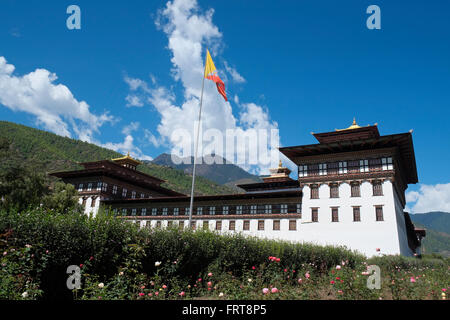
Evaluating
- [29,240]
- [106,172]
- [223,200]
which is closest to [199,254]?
[29,240]

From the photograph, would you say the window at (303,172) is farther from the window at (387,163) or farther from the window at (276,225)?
the window at (387,163)

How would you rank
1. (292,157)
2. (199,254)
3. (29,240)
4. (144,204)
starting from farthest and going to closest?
1. (144,204)
2. (292,157)
3. (199,254)
4. (29,240)

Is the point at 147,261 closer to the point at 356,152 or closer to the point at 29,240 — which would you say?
the point at 29,240

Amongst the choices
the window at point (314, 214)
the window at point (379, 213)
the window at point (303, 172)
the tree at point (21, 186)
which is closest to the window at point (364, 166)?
the window at point (379, 213)

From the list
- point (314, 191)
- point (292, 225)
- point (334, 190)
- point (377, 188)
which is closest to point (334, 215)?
point (334, 190)

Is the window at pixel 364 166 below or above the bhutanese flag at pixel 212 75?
below

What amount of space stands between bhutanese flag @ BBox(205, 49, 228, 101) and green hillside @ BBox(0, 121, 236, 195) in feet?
233

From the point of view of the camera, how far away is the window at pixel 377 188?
34.8m

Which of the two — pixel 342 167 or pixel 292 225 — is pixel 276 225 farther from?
pixel 342 167

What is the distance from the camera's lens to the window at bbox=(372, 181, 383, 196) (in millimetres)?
34750

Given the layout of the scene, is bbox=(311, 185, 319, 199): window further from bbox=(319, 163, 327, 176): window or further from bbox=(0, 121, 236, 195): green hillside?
bbox=(0, 121, 236, 195): green hillside

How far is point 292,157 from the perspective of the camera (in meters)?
40.4

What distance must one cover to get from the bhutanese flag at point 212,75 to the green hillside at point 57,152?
7098 cm
